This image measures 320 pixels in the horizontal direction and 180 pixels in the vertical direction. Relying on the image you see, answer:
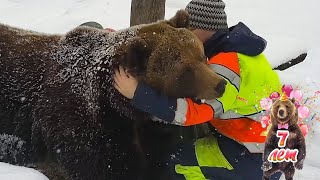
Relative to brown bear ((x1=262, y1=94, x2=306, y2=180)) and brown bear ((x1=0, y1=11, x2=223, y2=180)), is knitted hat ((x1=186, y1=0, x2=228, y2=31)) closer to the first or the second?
brown bear ((x1=0, y1=11, x2=223, y2=180))

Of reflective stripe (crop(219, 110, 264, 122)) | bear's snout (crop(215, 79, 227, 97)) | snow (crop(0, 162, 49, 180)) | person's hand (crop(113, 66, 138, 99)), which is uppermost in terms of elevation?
bear's snout (crop(215, 79, 227, 97))

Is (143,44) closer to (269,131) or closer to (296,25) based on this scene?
(269,131)

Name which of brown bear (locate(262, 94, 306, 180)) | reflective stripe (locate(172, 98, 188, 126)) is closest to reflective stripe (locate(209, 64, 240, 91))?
reflective stripe (locate(172, 98, 188, 126))

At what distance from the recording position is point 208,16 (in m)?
2.93

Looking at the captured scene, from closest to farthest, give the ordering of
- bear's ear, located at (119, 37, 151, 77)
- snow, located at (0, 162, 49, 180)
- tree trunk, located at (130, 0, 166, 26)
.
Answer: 1. snow, located at (0, 162, 49, 180)
2. bear's ear, located at (119, 37, 151, 77)
3. tree trunk, located at (130, 0, 166, 26)

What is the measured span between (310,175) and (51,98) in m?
2.34

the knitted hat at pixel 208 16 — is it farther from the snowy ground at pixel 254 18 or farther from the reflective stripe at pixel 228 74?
the snowy ground at pixel 254 18

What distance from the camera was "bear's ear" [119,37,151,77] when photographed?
8.52 feet

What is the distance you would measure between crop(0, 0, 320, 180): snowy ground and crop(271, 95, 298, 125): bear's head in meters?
3.29

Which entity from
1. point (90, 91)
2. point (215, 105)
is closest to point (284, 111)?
point (215, 105)

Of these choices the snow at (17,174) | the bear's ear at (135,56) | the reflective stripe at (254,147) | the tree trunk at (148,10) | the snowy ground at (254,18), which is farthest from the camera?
the snowy ground at (254,18)

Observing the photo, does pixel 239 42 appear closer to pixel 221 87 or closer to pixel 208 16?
pixel 208 16

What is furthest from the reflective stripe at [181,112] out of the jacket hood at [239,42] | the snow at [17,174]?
the snow at [17,174]

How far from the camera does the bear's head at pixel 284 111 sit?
1632 mm
